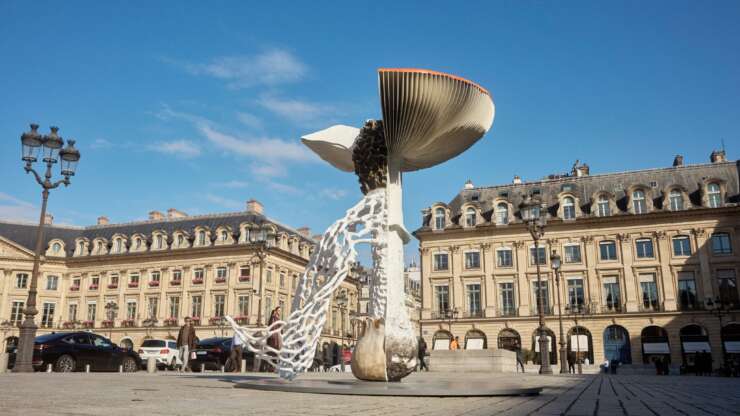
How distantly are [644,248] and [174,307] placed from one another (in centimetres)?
4374

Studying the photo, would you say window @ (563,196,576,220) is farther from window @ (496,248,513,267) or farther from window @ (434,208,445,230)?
window @ (434,208,445,230)

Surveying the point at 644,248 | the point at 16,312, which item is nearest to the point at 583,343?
the point at 644,248

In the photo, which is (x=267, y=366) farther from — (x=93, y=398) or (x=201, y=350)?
(x=93, y=398)

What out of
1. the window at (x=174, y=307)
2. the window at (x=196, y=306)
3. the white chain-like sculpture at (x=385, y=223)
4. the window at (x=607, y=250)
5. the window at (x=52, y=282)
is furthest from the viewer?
the window at (x=52, y=282)

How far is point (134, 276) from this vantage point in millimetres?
59906

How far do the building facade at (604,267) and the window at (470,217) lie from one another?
94 millimetres

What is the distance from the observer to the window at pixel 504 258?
48584 millimetres

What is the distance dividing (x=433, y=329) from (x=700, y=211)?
23.0 metres

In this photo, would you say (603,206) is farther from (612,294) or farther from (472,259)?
(472,259)

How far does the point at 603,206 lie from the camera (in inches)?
1863

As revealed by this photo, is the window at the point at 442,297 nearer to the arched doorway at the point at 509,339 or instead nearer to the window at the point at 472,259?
the window at the point at 472,259

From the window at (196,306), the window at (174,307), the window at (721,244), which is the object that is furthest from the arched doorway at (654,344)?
the window at (174,307)

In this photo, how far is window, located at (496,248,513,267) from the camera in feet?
159

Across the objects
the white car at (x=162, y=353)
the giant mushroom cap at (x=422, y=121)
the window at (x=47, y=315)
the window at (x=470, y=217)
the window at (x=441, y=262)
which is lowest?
the white car at (x=162, y=353)
